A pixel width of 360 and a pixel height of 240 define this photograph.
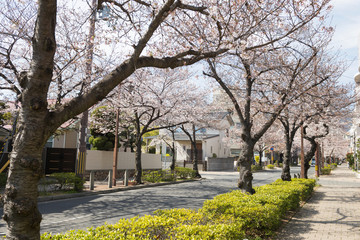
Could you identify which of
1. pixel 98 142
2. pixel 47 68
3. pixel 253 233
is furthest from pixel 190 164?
pixel 47 68

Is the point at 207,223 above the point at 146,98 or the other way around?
the other way around

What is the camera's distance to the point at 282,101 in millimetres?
11055

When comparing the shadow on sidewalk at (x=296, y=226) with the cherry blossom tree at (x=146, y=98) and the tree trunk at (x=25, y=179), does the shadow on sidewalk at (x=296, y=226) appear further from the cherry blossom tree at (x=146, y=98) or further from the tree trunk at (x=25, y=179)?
the cherry blossom tree at (x=146, y=98)

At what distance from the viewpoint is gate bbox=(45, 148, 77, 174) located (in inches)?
735

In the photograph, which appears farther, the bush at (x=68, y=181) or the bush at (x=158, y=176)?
the bush at (x=158, y=176)

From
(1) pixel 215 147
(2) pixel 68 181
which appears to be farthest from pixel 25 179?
(1) pixel 215 147

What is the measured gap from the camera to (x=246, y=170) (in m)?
9.78

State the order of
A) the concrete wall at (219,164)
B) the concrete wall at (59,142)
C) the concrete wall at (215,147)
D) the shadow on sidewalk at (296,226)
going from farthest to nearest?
the concrete wall at (215,147) < the concrete wall at (219,164) < the concrete wall at (59,142) < the shadow on sidewalk at (296,226)

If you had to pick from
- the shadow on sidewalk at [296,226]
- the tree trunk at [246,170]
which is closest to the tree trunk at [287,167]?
the shadow on sidewalk at [296,226]

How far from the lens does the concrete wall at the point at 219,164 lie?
131 feet

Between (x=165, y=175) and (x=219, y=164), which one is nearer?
(x=165, y=175)

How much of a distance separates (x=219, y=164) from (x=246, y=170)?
32685mm

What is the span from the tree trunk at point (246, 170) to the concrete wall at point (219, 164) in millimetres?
30046

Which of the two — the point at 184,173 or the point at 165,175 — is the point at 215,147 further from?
the point at 165,175
